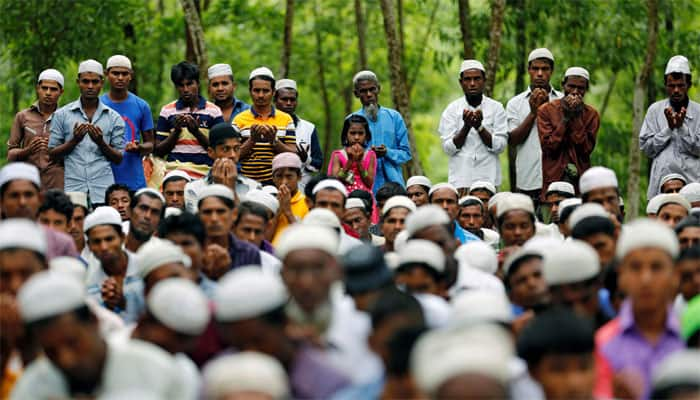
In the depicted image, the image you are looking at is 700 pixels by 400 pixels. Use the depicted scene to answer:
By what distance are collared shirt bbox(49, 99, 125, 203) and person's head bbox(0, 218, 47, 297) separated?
233 inches

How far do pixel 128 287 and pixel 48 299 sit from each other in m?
3.17

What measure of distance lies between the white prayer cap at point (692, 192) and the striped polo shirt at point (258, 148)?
4141mm

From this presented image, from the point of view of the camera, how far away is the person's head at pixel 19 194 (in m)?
9.55

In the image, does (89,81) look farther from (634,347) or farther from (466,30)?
(634,347)

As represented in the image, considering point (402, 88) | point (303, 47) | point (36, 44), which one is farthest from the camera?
point (303, 47)

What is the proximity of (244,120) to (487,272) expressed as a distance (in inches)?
190

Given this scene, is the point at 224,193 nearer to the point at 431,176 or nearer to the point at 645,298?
the point at 645,298

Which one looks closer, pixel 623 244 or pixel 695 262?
pixel 623 244

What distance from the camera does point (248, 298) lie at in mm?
6332

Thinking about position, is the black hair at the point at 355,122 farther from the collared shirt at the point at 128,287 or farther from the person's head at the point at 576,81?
the collared shirt at the point at 128,287

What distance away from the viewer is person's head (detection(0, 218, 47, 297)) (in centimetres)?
735

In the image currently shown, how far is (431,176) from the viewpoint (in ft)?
106

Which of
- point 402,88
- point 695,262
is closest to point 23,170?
point 695,262

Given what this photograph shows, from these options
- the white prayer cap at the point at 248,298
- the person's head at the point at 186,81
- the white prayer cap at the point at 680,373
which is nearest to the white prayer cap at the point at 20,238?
the white prayer cap at the point at 248,298
